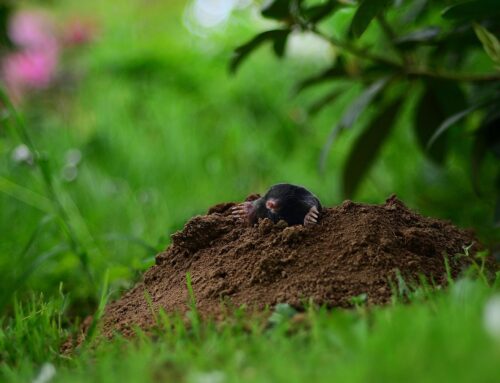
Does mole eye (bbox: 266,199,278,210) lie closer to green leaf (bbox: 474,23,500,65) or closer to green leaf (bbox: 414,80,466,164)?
green leaf (bbox: 474,23,500,65)

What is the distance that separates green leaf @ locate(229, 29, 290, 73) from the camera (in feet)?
7.70

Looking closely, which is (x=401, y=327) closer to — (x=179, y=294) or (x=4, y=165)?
(x=179, y=294)

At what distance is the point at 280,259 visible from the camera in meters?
1.69

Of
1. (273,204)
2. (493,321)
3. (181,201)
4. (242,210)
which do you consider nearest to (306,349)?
(493,321)

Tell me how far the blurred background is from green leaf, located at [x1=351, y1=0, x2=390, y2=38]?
19.4 inches

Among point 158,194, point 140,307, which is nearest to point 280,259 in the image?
point 140,307

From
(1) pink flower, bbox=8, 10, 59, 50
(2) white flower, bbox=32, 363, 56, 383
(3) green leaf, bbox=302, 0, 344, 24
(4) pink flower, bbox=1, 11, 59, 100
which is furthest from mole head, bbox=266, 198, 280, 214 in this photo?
(1) pink flower, bbox=8, 10, 59, 50

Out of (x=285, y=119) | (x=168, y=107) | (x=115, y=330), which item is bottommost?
(x=115, y=330)

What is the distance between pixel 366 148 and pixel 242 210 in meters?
1.20

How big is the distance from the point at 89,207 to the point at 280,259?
7.08 feet

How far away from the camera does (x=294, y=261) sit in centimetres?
170

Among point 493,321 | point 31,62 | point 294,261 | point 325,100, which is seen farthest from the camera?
point 31,62

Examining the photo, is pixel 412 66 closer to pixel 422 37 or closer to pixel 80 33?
pixel 422 37

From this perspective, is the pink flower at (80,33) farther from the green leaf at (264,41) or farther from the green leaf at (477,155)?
the green leaf at (477,155)
